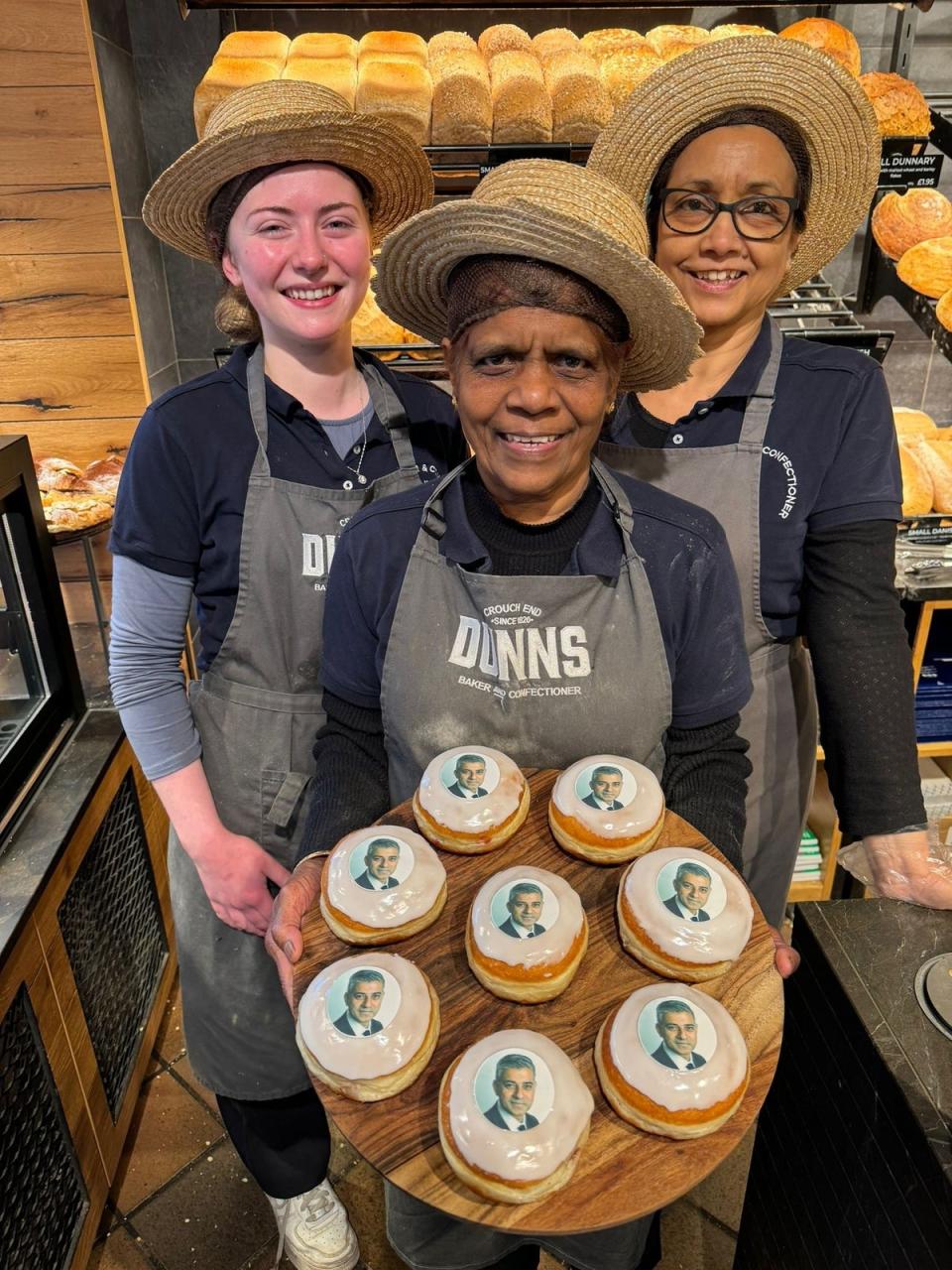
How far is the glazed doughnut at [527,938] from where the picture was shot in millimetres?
923

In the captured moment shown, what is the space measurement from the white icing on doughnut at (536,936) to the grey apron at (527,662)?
243 millimetres

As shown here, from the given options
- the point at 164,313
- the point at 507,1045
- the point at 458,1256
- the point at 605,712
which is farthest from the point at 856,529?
the point at 164,313

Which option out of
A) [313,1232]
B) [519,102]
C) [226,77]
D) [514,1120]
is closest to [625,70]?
[519,102]

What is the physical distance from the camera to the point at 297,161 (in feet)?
4.39

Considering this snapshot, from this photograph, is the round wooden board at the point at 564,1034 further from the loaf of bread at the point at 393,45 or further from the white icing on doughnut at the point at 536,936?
the loaf of bread at the point at 393,45

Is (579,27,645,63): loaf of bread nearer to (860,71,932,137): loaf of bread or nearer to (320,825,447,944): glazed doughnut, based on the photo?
(860,71,932,137): loaf of bread

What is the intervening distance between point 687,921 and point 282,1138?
1.19 metres

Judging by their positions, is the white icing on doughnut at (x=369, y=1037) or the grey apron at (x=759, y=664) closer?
the white icing on doughnut at (x=369, y=1037)

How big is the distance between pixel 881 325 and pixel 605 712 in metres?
2.52

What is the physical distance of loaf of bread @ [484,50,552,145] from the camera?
2.33 metres

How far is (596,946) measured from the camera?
100cm

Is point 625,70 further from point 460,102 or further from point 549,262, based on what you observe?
point 549,262

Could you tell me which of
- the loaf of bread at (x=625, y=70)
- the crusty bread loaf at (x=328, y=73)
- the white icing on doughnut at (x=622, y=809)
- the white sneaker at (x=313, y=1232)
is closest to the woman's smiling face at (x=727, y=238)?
the white icing on doughnut at (x=622, y=809)

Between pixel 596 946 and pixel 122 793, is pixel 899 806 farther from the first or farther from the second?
pixel 122 793
